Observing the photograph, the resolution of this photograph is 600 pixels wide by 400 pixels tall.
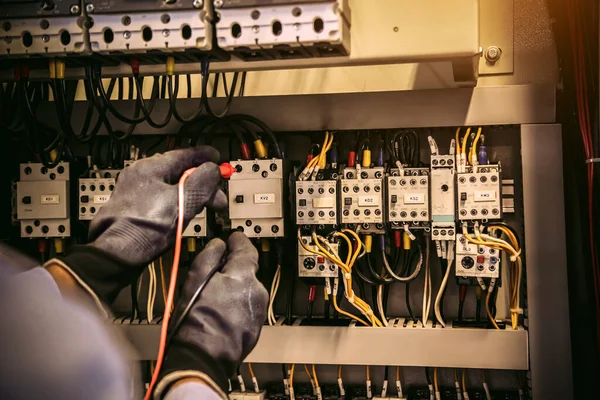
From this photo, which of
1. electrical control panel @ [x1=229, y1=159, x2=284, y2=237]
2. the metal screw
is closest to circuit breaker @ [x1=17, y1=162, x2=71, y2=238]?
electrical control panel @ [x1=229, y1=159, x2=284, y2=237]

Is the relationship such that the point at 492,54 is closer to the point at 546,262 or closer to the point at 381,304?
the point at 546,262

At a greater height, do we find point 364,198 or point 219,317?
point 364,198

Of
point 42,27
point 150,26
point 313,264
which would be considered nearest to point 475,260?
point 313,264

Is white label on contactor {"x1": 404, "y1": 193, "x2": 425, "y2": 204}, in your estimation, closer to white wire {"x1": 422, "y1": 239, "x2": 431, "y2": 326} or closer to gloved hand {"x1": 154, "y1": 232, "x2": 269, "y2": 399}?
white wire {"x1": 422, "y1": 239, "x2": 431, "y2": 326}

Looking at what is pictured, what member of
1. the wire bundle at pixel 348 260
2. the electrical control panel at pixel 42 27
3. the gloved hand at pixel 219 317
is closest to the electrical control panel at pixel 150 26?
the electrical control panel at pixel 42 27

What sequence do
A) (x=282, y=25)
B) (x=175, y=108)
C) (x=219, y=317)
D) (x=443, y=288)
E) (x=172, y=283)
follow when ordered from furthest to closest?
(x=443, y=288)
(x=175, y=108)
(x=282, y=25)
(x=219, y=317)
(x=172, y=283)

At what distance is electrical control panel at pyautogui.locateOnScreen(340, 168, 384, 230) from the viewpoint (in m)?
1.80

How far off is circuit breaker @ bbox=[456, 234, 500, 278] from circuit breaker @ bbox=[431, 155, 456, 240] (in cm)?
4

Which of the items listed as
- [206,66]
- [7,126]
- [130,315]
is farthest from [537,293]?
[7,126]

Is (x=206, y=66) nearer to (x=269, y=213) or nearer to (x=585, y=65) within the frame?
(x=269, y=213)

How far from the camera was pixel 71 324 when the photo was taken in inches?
28.7

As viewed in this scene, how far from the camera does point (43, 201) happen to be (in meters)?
1.94

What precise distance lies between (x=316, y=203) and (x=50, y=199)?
2.73 ft

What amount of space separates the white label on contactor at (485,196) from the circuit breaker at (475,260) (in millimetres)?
119
